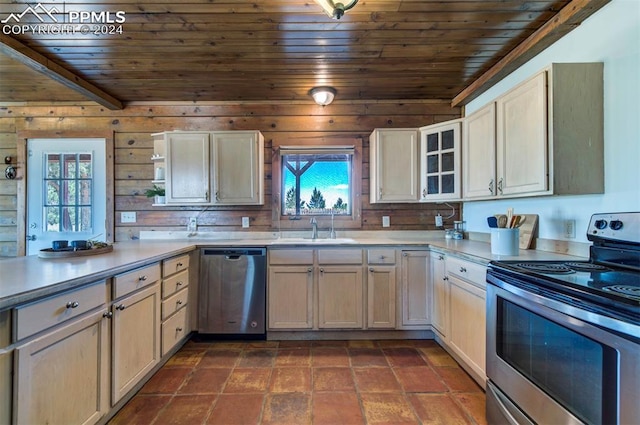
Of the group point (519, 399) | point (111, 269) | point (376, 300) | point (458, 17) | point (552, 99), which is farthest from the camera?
point (376, 300)

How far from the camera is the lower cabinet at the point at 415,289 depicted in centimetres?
264

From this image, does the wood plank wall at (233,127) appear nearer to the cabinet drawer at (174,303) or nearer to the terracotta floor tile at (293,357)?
A: the cabinet drawer at (174,303)

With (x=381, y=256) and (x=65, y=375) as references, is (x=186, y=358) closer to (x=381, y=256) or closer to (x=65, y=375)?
(x=65, y=375)

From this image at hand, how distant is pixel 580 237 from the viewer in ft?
5.89

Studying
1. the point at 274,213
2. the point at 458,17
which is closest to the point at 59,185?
the point at 274,213

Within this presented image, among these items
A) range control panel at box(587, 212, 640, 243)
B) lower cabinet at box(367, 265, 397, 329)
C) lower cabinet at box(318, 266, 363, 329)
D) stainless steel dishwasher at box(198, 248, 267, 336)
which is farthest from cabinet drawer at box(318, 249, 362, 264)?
range control panel at box(587, 212, 640, 243)

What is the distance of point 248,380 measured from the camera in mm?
2031

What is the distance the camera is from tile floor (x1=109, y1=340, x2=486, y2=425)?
1.67 meters

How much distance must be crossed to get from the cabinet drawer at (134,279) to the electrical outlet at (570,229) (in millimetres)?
2751

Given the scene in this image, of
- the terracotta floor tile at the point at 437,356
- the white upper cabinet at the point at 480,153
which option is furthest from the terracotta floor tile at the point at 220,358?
the white upper cabinet at the point at 480,153

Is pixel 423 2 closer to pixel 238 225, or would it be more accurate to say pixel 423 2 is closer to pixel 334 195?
pixel 334 195

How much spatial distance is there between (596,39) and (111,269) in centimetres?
305

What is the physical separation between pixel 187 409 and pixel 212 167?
2.04 meters

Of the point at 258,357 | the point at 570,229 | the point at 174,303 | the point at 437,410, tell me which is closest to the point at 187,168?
the point at 174,303
